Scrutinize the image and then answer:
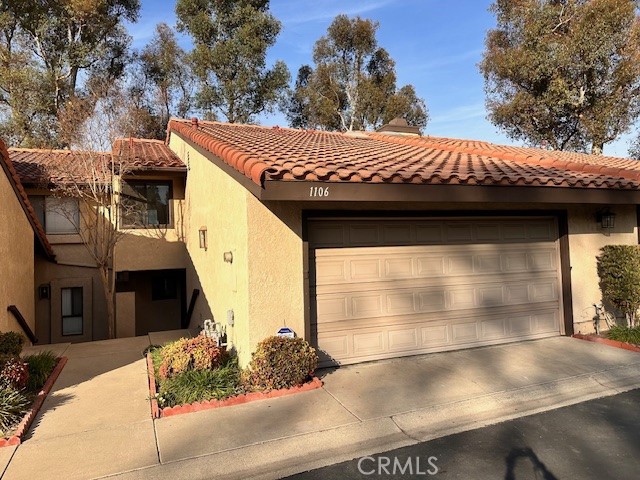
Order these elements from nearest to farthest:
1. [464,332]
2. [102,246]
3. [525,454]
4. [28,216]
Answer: [525,454] → [464,332] → [28,216] → [102,246]

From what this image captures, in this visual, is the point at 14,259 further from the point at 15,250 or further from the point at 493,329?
the point at 493,329

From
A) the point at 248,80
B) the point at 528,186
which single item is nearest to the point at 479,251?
the point at 528,186

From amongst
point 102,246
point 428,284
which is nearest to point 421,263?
point 428,284

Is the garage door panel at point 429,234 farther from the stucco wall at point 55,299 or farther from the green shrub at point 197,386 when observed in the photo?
the stucco wall at point 55,299

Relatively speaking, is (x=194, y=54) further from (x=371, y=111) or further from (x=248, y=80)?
(x=371, y=111)

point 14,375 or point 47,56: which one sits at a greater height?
point 47,56

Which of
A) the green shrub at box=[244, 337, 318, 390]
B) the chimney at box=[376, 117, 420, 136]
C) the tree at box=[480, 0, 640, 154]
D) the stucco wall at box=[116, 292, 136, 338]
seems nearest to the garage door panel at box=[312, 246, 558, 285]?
the green shrub at box=[244, 337, 318, 390]

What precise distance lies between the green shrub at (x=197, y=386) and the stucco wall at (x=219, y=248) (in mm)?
400

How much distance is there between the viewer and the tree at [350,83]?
27.2m

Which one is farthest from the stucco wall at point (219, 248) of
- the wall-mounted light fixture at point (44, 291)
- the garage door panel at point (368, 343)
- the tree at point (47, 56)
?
the tree at point (47, 56)

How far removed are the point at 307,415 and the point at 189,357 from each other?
6.16 feet

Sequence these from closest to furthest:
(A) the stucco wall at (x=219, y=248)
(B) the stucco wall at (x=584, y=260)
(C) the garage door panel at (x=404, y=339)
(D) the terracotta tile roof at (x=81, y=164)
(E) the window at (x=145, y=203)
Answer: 1. (A) the stucco wall at (x=219, y=248)
2. (C) the garage door panel at (x=404, y=339)
3. (B) the stucco wall at (x=584, y=260)
4. (D) the terracotta tile roof at (x=81, y=164)
5. (E) the window at (x=145, y=203)

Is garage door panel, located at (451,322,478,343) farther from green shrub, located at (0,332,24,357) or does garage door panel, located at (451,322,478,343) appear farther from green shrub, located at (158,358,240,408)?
green shrub, located at (0,332,24,357)

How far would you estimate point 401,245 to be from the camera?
6.79 metres
